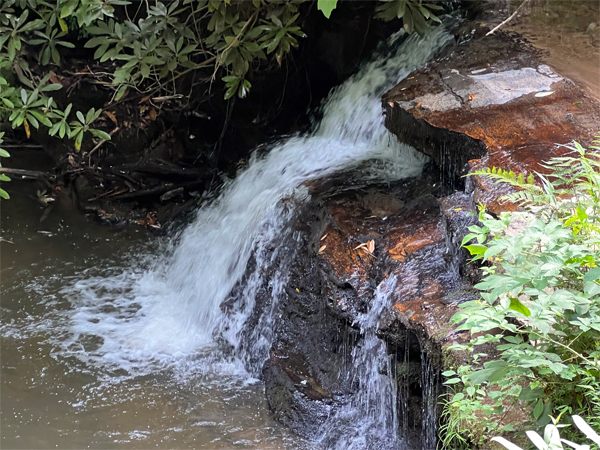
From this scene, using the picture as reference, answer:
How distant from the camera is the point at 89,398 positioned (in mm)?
3264

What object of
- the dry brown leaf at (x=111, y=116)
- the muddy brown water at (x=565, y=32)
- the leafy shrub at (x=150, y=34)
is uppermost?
the leafy shrub at (x=150, y=34)

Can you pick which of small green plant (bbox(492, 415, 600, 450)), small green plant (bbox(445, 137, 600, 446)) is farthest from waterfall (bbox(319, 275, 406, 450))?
small green plant (bbox(492, 415, 600, 450))

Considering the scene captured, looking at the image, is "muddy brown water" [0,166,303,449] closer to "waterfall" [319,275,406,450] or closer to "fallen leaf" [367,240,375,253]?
"waterfall" [319,275,406,450]

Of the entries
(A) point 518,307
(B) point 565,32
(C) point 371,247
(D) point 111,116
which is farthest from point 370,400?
(D) point 111,116

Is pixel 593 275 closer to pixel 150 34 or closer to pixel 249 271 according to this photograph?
pixel 249 271

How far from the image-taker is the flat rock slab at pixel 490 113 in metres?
3.01

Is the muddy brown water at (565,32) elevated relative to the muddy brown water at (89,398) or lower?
elevated

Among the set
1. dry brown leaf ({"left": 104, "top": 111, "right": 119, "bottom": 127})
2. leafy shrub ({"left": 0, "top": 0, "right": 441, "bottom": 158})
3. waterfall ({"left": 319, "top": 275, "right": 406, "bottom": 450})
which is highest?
leafy shrub ({"left": 0, "top": 0, "right": 441, "bottom": 158})

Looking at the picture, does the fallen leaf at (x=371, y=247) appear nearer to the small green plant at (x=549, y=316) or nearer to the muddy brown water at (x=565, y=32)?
the small green plant at (x=549, y=316)

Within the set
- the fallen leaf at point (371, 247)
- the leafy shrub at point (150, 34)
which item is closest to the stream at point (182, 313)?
the fallen leaf at point (371, 247)

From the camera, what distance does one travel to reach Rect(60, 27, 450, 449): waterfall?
3.06 metres

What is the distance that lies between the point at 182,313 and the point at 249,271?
2.38 feet

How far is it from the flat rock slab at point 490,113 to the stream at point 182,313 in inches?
19.7

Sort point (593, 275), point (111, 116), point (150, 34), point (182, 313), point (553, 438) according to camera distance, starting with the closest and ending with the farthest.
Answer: point (553, 438) < point (593, 275) < point (150, 34) < point (182, 313) < point (111, 116)
